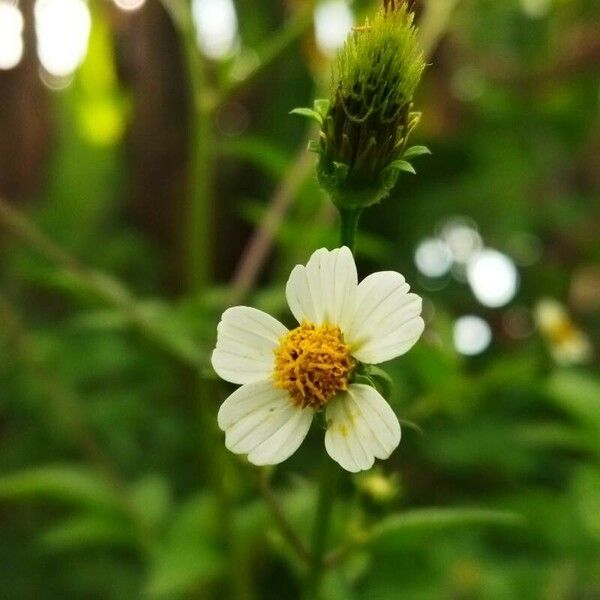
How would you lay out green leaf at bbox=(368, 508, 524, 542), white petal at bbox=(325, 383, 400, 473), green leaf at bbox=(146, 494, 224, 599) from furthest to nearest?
green leaf at bbox=(146, 494, 224, 599)
green leaf at bbox=(368, 508, 524, 542)
white petal at bbox=(325, 383, 400, 473)

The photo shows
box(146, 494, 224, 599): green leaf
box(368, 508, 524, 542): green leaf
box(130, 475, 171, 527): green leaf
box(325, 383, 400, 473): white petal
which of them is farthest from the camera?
box(130, 475, 171, 527): green leaf

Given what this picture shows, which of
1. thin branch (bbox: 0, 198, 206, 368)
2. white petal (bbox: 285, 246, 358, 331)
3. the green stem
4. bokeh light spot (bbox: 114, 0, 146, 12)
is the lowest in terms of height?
white petal (bbox: 285, 246, 358, 331)

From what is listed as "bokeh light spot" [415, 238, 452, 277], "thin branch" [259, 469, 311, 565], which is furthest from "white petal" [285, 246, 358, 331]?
"bokeh light spot" [415, 238, 452, 277]

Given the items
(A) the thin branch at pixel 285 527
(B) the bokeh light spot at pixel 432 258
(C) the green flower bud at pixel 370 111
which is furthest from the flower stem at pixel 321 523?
(B) the bokeh light spot at pixel 432 258

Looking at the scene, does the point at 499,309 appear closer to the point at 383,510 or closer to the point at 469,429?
the point at 469,429

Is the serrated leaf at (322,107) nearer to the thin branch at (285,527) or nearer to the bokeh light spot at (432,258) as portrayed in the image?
the thin branch at (285,527)

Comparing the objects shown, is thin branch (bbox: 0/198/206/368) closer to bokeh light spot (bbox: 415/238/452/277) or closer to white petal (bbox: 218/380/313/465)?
white petal (bbox: 218/380/313/465)

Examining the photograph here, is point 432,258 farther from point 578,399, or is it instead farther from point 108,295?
point 108,295

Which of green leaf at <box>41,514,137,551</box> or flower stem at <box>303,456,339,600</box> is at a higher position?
green leaf at <box>41,514,137,551</box>
